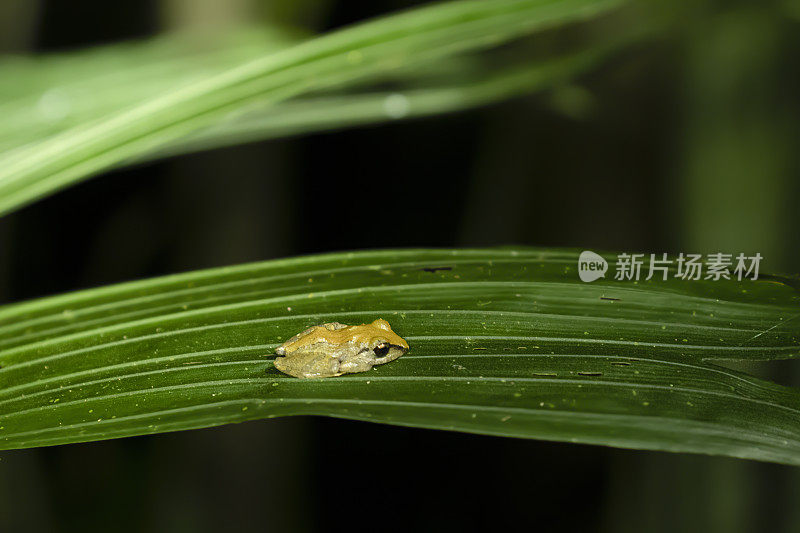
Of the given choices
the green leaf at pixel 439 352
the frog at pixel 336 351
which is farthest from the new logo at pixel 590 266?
the frog at pixel 336 351

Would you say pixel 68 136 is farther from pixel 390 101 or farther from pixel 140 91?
pixel 390 101

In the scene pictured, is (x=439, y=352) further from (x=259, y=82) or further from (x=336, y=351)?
(x=259, y=82)

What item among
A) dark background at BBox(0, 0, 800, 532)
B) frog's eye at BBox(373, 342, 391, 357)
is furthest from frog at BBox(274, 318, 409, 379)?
dark background at BBox(0, 0, 800, 532)

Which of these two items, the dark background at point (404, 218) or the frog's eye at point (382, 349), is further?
the dark background at point (404, 218)

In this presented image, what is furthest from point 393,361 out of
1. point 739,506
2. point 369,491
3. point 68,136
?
point 369,491

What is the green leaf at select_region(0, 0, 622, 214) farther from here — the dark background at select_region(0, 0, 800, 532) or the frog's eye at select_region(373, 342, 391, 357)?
the dark background at select_region(0, 0, 800, 532)

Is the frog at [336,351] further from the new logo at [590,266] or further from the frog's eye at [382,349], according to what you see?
the new logo at [590,266]
